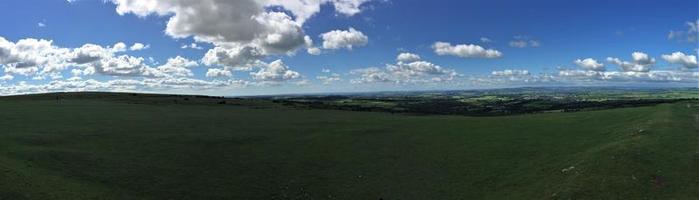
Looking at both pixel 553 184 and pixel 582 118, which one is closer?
pixel 553 184

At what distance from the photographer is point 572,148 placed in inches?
1678

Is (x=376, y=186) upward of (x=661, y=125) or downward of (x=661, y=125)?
downward

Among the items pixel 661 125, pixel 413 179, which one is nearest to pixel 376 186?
pixel 413 179

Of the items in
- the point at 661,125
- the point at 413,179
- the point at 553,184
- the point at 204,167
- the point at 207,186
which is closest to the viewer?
the point at 553,184

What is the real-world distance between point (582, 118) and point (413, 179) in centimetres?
3560

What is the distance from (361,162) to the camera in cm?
4325

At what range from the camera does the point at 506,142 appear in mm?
48656

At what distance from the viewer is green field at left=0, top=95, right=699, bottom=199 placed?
31.6m

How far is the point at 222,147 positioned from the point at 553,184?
31118 millimetres

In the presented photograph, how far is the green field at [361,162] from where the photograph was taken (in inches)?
1243

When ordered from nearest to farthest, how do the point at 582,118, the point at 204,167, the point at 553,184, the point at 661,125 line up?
the point at 553,184 < the point at 204,167 < the point at 661,125 < the point at 582,118

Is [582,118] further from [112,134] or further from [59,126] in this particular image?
[59,126]

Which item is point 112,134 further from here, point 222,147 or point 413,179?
point 413,179

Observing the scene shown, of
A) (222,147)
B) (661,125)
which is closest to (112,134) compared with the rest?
(222,147)
